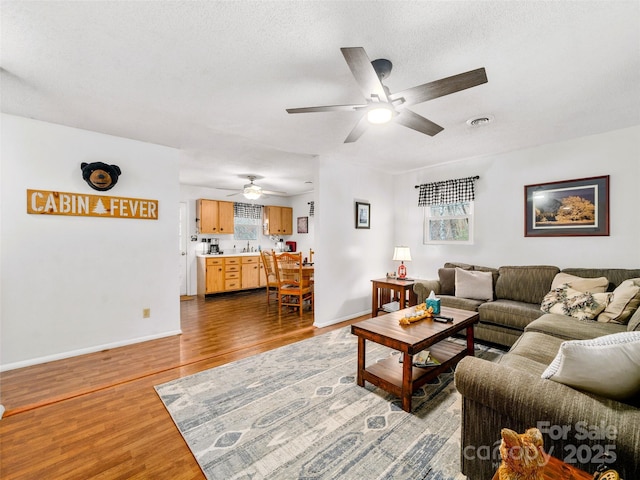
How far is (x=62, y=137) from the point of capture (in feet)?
9.61

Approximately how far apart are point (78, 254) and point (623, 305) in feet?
17.3

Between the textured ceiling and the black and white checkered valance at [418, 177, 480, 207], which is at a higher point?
the textured ceiling

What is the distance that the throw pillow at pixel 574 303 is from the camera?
2.55 meters

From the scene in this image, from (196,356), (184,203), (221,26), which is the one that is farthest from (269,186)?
(221,26)

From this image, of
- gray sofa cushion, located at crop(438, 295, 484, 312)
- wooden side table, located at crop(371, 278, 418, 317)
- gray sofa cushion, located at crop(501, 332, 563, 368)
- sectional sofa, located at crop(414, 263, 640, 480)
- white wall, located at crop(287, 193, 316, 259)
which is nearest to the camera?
sectional sofa, located at crop(414, 263, 640, 480)

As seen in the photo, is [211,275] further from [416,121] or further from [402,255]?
[416,121]

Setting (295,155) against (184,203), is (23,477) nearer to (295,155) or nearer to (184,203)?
(295,155)

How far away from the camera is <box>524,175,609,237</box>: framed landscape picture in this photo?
3.13 metres

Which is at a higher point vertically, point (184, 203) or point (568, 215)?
point (184, 203)

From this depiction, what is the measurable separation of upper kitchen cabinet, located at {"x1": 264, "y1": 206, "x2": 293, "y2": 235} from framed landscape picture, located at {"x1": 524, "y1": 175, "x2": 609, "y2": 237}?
537 cm

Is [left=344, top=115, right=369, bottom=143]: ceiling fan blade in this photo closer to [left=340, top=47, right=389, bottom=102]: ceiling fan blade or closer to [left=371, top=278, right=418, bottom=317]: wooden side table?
[left=340, top=47, right=389, bottom=102]: ceiling fan blade

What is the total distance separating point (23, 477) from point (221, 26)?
266cm

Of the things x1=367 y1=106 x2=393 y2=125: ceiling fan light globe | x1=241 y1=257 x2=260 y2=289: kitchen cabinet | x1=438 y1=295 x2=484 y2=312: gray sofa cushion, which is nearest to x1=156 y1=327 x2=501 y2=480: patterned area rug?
x1=438 y1=295 x2=484 y2=312: gray sofa cushion

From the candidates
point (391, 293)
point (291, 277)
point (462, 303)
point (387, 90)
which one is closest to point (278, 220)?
point (291, 277)
